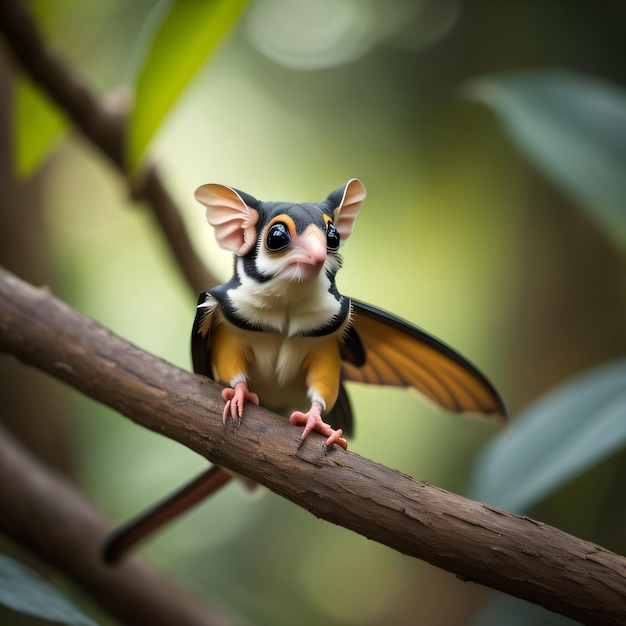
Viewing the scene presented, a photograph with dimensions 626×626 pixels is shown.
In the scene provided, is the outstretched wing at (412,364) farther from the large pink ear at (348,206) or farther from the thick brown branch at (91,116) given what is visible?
the thick brown branch at (91,116)

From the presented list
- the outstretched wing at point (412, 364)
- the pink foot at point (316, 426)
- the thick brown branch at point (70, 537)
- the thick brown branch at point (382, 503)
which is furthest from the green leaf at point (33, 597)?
the thick brown branch at point (70, 537)

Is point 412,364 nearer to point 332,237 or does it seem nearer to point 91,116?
point 332,237

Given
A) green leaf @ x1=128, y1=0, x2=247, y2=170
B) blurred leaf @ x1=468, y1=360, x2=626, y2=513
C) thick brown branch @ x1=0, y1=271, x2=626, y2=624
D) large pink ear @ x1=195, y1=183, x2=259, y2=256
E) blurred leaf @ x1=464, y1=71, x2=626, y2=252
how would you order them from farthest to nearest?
blurred leaf @ x1=464, y1=71, x2=626, y2=252, green leaf @ x1=128, y1=0, x2=247, y2=170, blurred leaf @ x1=468, y1=360, x2=626, y2=513, large pink ear @ x1=195, y1=183, x2=259, y2=256, thick brown branch @ x1=0, y1=271, x2=626, y2=624

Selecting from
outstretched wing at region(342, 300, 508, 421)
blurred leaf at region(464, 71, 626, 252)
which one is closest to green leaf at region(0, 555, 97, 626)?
outstretched wing at region(342, 300, 508, 421)

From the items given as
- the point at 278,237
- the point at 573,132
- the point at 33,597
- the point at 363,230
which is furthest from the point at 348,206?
the point at 363,230

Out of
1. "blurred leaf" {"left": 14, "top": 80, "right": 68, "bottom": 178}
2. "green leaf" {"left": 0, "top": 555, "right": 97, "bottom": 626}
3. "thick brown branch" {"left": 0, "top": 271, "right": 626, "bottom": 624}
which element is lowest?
"green leaf" {"left": 0, "top": 555, "right": 97, "bottom": 626}

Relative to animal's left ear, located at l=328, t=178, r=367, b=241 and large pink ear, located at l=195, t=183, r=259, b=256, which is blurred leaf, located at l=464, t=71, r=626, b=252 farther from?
large pink ear, located at l=195, t=183, r=259, b=256
